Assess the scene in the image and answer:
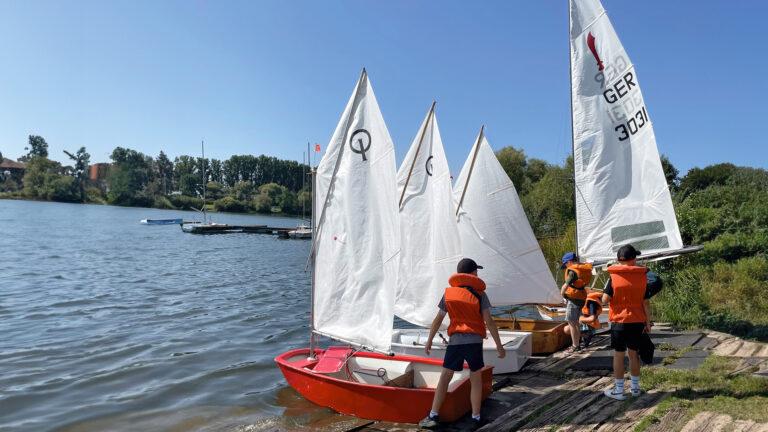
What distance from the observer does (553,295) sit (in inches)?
452

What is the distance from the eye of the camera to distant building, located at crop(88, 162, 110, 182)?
145250 millimetres

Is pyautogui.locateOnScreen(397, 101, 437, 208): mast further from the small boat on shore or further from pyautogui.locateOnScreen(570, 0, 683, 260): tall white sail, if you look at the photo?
the small boat on shore

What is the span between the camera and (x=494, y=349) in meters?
9.22

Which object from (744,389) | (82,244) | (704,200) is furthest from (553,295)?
(82,244)

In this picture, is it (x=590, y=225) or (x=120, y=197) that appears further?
(x=120, y=197)

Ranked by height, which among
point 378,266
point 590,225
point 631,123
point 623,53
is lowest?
point 378,266

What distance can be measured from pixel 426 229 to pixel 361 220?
7.86 feet

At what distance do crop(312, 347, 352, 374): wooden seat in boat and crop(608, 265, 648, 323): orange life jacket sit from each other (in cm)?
442

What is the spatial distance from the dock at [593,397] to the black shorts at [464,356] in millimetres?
816

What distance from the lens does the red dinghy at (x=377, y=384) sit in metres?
7.00

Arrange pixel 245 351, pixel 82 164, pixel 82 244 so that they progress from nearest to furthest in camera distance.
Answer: pixel 245 351
pixel 82 244
pixel 82 164

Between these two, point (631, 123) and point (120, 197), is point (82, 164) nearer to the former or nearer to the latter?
point (120, 197)

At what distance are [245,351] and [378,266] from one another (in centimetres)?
685

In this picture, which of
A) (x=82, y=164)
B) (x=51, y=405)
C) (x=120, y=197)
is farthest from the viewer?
(x=82, y=164)
